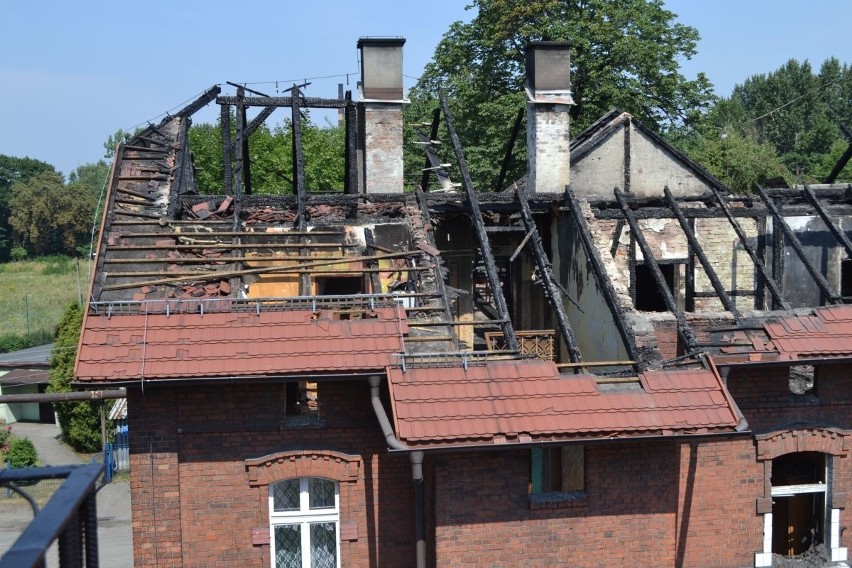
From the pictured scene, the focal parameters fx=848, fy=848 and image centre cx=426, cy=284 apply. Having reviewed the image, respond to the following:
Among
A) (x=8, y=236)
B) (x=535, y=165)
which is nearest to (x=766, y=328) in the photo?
(x=535, y=165)

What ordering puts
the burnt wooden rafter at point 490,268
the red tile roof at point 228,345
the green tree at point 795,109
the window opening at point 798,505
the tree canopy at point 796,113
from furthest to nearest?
the green tree at point 795,109 < the tree canopy at point 796,113 < the window opening at point 798,505 < the burnt wooden rafter at point 490,268 < the red tile roof at point 228,345

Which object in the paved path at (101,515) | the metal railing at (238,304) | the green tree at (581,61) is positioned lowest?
the paved path at (101,515)

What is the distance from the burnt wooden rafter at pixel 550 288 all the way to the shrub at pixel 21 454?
57.1 feet

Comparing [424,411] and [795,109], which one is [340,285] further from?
[795,109]

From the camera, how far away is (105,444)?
2469 cm

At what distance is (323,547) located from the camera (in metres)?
10.3

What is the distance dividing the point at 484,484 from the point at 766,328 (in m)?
4.16

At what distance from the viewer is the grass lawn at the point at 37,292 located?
45.2 meters

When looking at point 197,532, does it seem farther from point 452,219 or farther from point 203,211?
point 452,219

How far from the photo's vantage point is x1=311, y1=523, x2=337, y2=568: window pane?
1023cm

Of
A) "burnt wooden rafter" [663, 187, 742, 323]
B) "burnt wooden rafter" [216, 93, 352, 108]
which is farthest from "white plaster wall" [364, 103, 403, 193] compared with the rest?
"burnt wooden rafter" [663, 187, 742, 323]

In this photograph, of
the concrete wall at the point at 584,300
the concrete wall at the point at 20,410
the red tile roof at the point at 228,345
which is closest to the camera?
the red tile roof at the point at 228,345

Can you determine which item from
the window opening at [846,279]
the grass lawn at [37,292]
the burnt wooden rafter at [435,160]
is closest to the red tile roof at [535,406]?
the burnt wooden rafter at [435,160]

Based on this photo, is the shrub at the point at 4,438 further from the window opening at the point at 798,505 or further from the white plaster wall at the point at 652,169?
the window opening at the point at 798,505
